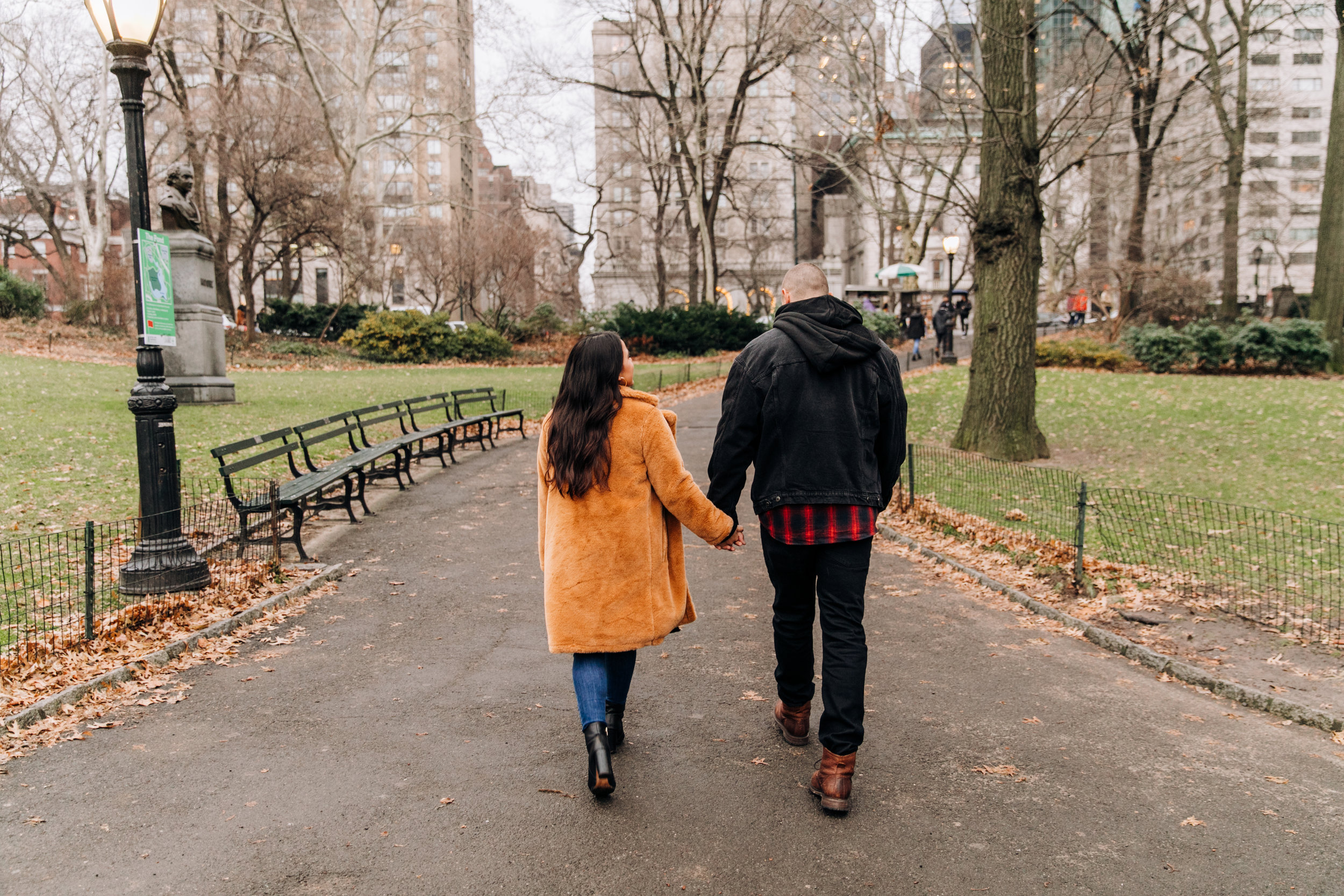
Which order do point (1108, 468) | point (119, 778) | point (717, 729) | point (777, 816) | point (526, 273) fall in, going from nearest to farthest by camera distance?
point (777, 816) → point (119, 778) → point (717, 729) → point (1108, 468) → point (526, 273)

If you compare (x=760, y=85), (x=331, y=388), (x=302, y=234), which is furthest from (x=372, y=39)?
(x=760, y=85)

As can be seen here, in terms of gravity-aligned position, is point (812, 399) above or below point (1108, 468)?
above

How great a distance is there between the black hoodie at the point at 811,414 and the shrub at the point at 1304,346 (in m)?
22.7

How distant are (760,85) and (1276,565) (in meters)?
66.7

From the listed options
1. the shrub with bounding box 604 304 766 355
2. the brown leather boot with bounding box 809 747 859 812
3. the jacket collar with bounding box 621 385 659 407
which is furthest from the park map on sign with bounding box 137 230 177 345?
the shrub with bounding box 604 304 766 355

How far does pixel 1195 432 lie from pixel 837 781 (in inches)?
515

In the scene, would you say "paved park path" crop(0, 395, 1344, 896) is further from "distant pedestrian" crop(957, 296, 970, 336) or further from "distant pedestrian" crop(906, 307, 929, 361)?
"distant pedestrian" crop(957, 296, 970, 336)

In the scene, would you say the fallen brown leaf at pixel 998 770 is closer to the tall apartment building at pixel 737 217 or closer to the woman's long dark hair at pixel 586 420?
the woman's long dark hair at pixel 586 420

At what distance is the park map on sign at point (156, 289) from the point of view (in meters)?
6.40

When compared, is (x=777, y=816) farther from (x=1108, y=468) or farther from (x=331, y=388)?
(x=331, y=388)

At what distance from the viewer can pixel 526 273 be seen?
1736 inches

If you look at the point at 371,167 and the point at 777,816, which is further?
the point at 371,167

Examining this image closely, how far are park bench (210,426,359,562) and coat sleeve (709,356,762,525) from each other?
15.8ft

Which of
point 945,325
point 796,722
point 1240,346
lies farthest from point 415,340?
point 796,722
